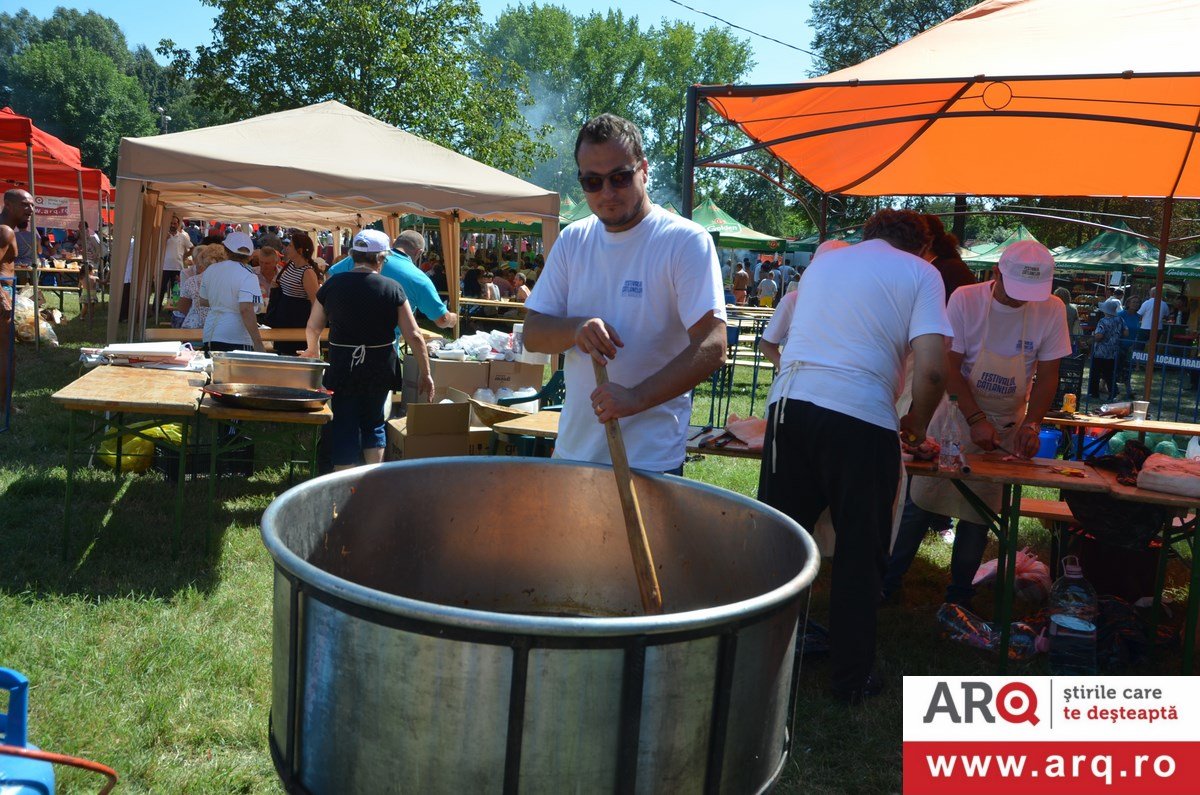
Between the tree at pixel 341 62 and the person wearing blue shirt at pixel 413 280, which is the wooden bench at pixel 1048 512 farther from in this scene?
the tree at pixel 341 62

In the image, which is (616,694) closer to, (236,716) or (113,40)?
(236,716)

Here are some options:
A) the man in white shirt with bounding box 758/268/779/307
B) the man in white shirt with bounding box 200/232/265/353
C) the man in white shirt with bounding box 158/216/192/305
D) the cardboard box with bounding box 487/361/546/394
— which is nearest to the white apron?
the cardboard box with bounding box 487/361/546/394

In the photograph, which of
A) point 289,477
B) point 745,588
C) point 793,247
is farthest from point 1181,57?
point 793,247

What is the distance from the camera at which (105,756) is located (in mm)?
2994

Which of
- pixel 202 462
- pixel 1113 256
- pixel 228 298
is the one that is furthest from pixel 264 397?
pixel 1113 256

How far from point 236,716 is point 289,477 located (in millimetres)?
3516

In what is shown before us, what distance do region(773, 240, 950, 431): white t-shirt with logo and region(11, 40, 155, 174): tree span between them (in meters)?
65.8

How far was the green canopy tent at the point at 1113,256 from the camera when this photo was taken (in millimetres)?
22219

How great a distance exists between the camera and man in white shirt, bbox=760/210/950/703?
11.1 feet

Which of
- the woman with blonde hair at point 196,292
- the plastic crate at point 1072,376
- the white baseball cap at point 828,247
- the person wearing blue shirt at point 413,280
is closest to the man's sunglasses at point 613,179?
the white baseball cap at point 828,247

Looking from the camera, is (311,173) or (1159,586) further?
(311,173)

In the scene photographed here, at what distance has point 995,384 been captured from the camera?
14.8 feet

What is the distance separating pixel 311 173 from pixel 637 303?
6494mm

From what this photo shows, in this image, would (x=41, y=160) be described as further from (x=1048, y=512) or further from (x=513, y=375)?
(x=1048, y=512)
